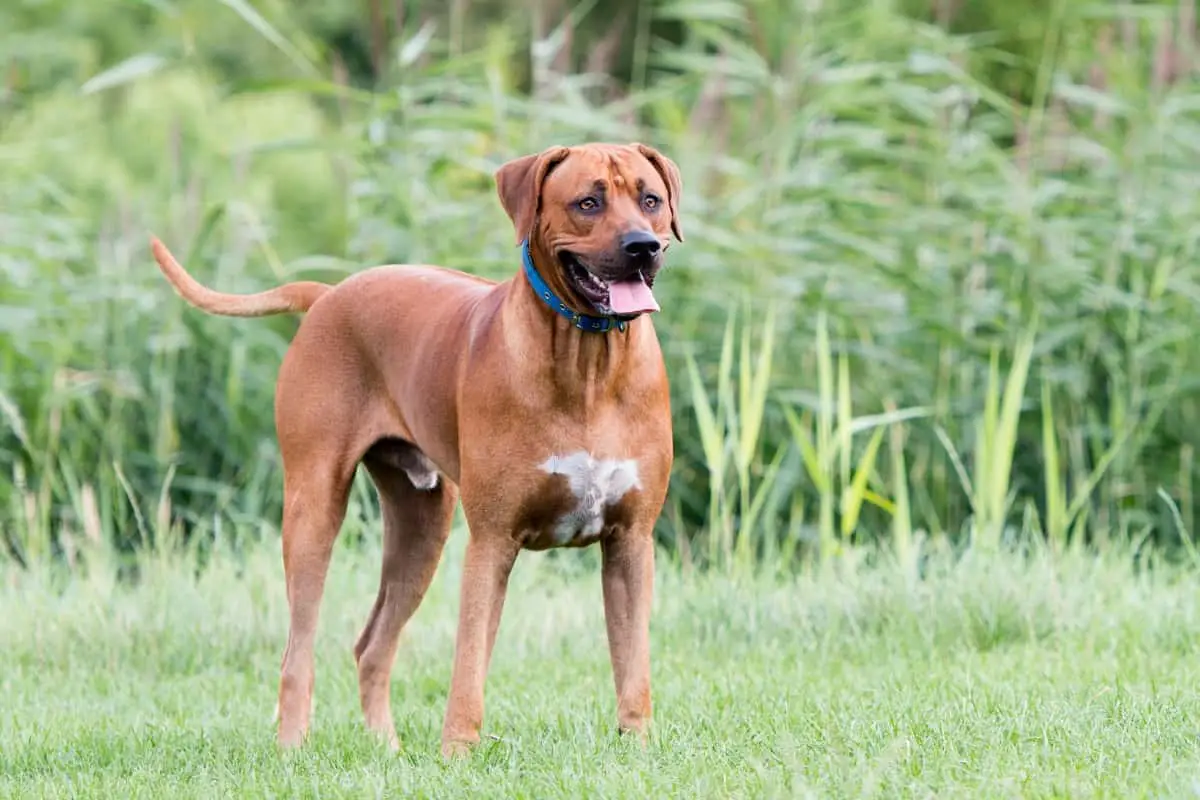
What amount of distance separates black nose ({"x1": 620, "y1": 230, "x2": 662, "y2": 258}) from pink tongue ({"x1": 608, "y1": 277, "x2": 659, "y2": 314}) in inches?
3.9

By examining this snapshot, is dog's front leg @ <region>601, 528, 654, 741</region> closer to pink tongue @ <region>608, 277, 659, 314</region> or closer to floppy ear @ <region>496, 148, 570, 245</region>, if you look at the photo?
pink tongue @ <region>608, 277, 659, 314</region>


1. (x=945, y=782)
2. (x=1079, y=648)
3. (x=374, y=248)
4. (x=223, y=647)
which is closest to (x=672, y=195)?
(x=945, y=782)

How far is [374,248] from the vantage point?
348 inches

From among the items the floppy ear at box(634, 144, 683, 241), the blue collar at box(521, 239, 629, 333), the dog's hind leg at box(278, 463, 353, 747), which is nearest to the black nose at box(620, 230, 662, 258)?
the blue collar at box(521, 239, 629, 333)

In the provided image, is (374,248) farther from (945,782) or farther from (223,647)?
(945,782)

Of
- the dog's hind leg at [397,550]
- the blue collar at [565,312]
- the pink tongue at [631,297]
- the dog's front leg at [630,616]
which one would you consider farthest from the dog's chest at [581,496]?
the dog's hind leg at [397,550]

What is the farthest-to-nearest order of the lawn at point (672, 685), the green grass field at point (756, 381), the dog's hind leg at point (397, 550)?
the green grass field at point (756, 381), the dog's hind leg at point (397, 550), the lawn at point (672, 685)

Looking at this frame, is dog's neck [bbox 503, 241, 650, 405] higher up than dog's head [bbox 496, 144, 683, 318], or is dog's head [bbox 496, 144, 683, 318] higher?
dog's head [bbox 496, 144, 683, 318]

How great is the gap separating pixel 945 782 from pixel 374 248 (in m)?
5.28

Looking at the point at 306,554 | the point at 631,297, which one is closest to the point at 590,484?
the point at 631,297

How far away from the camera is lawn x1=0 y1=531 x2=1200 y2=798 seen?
453 centimetres

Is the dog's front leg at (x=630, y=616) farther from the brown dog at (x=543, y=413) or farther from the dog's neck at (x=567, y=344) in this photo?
the dog's neck at (x=567, y=344)

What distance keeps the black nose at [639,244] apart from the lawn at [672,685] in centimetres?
134

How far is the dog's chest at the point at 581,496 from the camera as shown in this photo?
4852 millimetres
